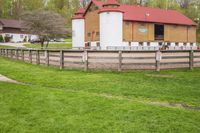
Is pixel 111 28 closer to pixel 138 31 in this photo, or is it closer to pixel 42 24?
pixel 138 31

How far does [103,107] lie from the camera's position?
711 centimetres

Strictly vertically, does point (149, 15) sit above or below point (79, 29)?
above

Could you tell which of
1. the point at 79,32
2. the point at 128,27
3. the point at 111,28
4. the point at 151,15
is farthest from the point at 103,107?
the point at 151,15

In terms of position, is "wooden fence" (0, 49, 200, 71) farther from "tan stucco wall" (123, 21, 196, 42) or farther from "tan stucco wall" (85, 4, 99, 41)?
"tan stucco wall" (85, 4, 99, 41)

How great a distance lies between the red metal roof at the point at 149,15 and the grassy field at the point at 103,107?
38241 mm

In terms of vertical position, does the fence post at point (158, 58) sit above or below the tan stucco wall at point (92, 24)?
below

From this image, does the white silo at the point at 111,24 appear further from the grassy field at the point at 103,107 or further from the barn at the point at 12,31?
the barn at the point at 12,31

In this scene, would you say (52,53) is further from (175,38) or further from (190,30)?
(190,30)

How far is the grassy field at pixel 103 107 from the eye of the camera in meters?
5.70

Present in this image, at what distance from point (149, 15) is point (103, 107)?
154 feet

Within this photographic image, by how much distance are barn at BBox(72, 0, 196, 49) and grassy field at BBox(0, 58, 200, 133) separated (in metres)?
32.1

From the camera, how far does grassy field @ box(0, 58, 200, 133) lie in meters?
5.70

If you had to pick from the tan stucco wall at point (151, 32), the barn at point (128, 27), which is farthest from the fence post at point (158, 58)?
the tan stucco wall at point (151, 32)

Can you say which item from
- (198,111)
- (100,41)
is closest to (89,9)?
(100,41)
